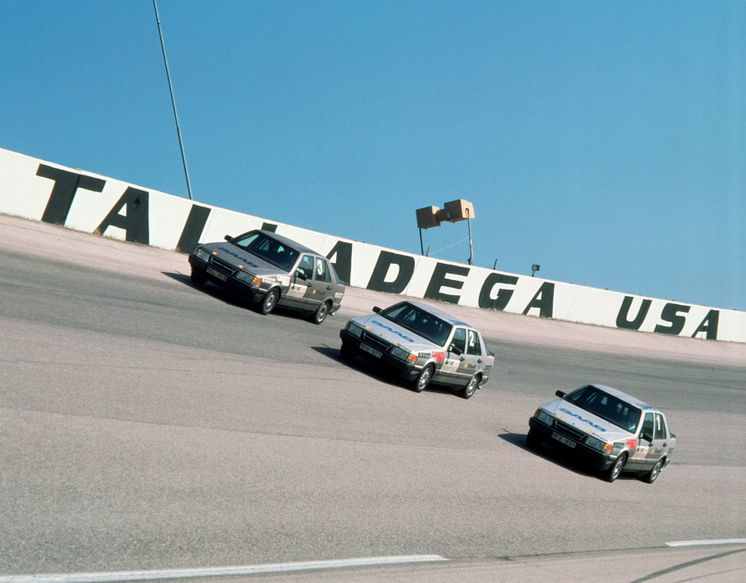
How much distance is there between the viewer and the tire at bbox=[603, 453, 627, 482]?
54.8ft

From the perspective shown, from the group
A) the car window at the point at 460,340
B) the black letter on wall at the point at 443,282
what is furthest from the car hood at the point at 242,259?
the black letter on wall at the point at 443,282

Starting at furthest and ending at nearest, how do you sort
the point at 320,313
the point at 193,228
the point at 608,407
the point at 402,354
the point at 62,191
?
the point at 193,228
the point at 62,191
the point at 320,313
the point at 608,407
the point at 402,354

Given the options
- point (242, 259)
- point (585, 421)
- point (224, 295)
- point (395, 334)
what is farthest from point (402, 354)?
point (224, 295)

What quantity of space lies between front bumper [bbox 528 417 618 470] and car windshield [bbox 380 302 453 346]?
2963 mm

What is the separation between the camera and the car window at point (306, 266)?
20.9 metres

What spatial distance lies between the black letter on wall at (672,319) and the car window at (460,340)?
85.2 ft

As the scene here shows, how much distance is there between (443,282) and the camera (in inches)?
1366

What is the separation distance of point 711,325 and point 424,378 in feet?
103

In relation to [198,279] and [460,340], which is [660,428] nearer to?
[460,340]

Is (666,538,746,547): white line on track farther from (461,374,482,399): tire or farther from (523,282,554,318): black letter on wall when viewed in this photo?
(523,282,554,318): black letter on wall

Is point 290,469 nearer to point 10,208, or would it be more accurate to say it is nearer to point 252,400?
point 252,400

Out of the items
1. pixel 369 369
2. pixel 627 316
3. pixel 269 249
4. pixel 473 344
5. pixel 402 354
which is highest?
pixel 627 316

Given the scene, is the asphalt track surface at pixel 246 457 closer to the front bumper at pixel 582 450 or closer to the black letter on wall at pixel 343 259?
the front bumper at pixel 582 450

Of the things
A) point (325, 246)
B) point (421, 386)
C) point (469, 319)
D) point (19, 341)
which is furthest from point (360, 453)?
point (469, 319)
